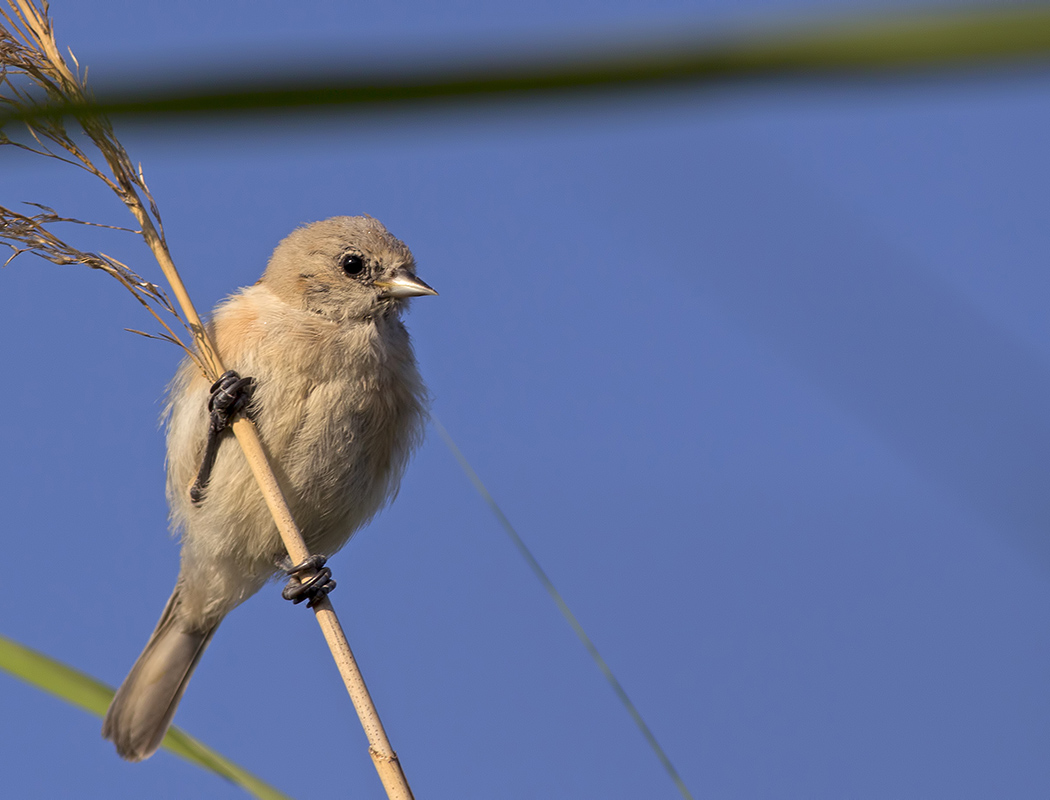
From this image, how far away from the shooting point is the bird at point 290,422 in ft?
11.4

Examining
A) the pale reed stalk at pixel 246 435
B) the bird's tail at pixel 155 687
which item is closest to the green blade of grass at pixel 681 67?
the pale reed stalk at pixel 246 435

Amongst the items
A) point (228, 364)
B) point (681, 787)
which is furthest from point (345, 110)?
point (228, 364)

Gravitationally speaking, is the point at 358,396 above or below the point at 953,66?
above

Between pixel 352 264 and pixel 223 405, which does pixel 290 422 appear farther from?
pixel 352 264

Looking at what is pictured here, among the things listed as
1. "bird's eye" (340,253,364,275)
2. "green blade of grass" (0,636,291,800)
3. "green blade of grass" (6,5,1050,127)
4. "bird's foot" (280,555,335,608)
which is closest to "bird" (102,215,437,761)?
"bird's eye" (340,253,364,275)

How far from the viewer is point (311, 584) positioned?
2826mm

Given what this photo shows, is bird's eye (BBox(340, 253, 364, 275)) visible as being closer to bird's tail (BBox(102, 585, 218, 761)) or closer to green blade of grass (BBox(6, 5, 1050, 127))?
bird's tail (BBox(102, 585, 218, 761))

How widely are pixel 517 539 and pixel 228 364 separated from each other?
79.3 inches

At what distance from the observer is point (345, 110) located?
1.16 ft

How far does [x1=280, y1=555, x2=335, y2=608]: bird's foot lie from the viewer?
2.48 m

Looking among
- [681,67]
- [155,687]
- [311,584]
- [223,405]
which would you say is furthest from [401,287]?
[681,67]

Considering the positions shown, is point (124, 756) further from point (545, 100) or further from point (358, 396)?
point (545, 100)

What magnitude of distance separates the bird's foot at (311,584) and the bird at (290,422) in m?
0.55

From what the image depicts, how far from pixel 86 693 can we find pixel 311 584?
114 centimetres
